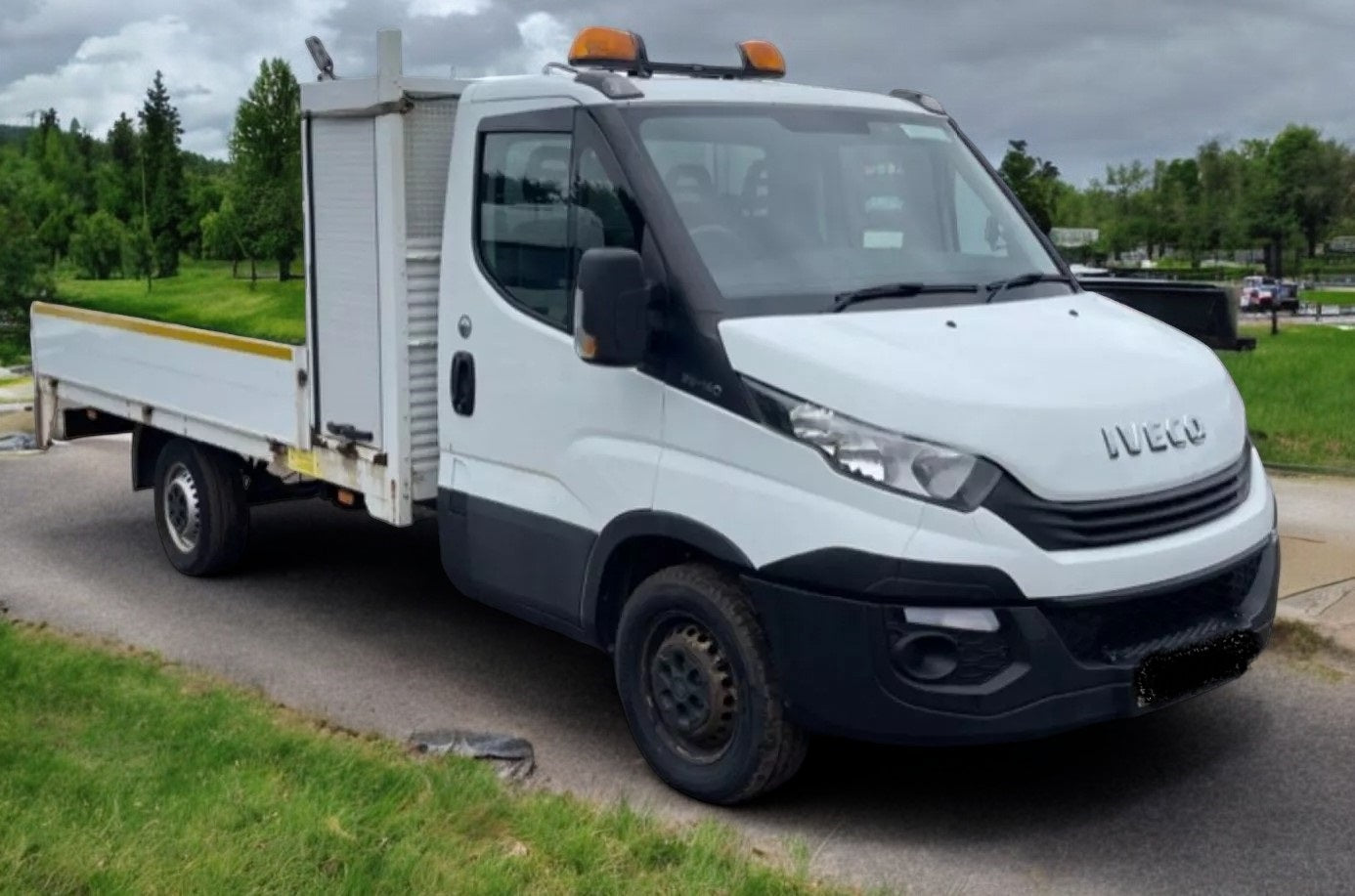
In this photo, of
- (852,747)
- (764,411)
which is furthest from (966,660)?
(852,747)

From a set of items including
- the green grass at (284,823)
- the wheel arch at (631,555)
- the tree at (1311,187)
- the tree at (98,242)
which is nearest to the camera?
the green grass at (284,823)

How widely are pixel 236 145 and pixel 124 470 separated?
11.5 ft

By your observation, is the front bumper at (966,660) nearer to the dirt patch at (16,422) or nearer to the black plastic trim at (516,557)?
the black plastic trim at (516,557)

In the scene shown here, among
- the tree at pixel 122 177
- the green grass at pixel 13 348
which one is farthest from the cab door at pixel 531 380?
the tree at pixel 122 177

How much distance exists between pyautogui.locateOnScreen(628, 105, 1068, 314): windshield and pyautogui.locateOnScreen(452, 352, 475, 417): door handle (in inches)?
46.3

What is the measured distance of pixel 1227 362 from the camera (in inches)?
773

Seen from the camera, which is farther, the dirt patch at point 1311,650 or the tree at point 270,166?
the tree at point 270,166

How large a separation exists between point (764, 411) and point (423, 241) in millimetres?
2162

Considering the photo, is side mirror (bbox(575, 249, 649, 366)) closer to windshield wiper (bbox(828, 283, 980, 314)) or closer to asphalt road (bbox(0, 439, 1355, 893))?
windshield wiper (bbox(828, 283, 980, 314))

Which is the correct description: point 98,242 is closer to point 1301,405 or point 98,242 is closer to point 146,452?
point 1301,405

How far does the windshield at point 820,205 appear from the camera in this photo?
5.52 m

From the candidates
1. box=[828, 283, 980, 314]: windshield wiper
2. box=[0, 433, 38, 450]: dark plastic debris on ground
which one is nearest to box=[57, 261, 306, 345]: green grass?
box=[828, 283, 980, 314]: windshield wiper

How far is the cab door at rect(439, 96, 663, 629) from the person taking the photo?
18.5 feet

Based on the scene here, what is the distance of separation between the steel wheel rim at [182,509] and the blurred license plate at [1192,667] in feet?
17.7
